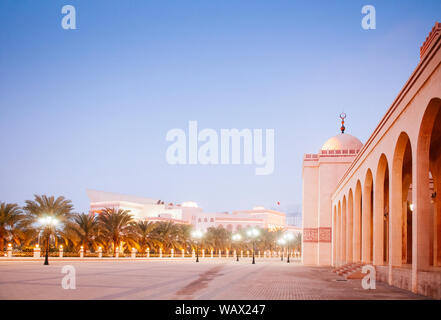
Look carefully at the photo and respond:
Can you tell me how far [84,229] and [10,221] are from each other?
6.51 metres

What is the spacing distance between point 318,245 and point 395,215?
22714 mm

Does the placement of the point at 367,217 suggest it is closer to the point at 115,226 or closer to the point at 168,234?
the point at 115,226

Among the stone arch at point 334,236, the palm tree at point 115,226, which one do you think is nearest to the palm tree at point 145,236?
the palm tree at point 115,226

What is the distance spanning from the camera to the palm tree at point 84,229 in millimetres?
38781

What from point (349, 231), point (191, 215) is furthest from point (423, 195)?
point (191, 215)

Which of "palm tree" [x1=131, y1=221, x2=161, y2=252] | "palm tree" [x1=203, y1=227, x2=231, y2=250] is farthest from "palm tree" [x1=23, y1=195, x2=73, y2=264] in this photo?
"palm tree" [x1=203, y1=227, x2=231, y2=250]

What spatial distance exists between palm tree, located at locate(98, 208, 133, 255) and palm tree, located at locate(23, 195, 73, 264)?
15.1ft

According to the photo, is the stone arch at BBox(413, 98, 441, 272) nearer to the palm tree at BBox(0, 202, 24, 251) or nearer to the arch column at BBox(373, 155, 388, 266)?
the arch column at BBox(373, 155, 388, 266)

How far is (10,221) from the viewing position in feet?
116

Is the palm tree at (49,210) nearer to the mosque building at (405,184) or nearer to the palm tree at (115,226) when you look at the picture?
the palm tree at (115,226)

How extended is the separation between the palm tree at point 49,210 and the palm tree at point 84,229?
44.0 inches

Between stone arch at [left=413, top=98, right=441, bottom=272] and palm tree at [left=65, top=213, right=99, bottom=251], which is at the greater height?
stone arch at [left=413, top=98, right=441, bottom=272]

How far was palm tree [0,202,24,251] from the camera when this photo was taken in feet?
115
